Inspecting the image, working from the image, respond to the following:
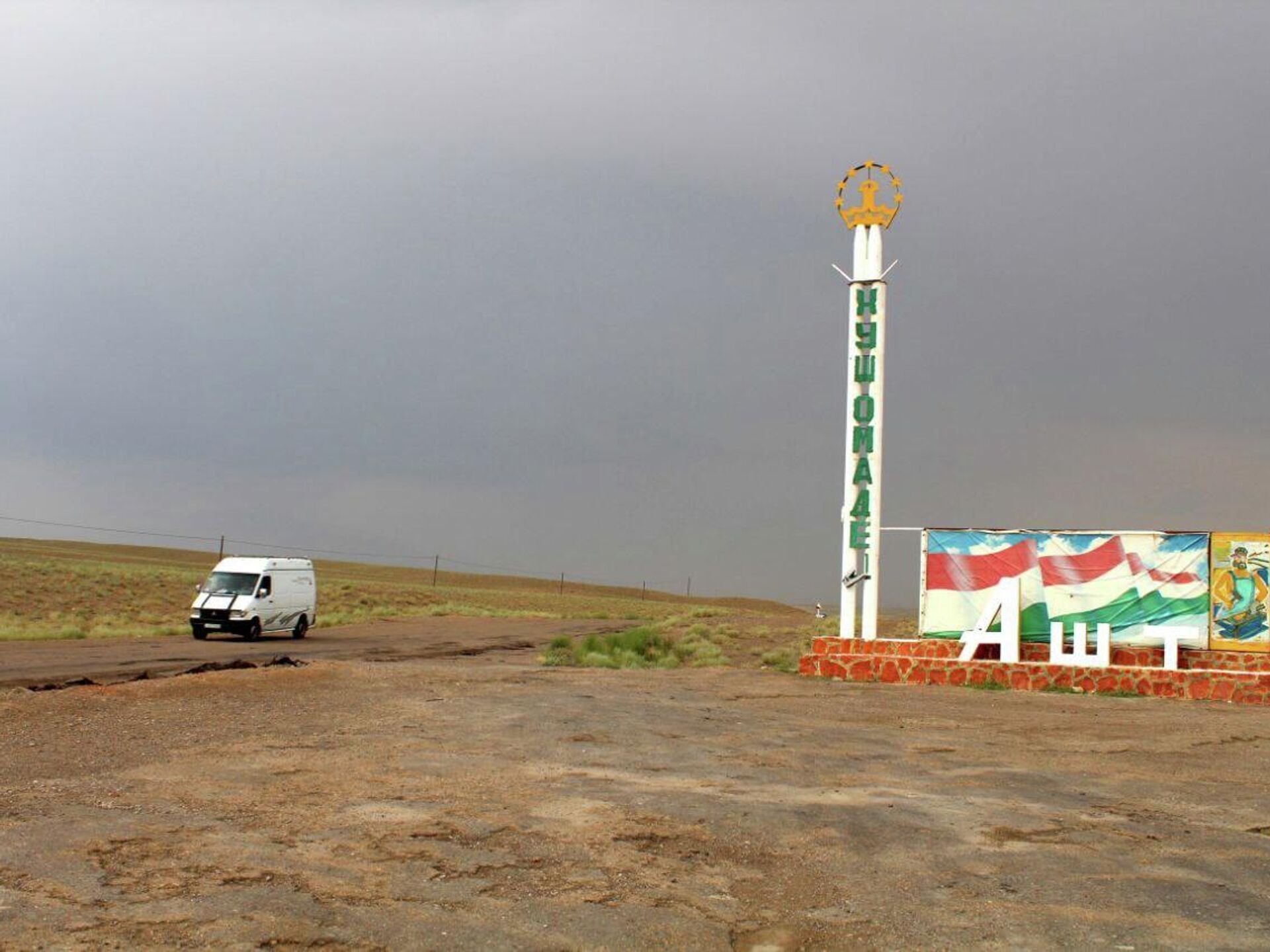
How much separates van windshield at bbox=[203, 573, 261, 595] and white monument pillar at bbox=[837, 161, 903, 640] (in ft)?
64.0

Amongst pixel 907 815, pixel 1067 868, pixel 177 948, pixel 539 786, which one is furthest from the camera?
pixel 539 786

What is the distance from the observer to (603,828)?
28.9 ft

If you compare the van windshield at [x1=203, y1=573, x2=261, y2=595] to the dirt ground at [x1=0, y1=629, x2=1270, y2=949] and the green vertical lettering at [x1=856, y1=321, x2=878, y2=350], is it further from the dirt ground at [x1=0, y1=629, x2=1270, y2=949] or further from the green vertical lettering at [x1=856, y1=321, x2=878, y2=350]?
the green vertical lettering at [x1=856, y1=321, x2=878, y2=350]

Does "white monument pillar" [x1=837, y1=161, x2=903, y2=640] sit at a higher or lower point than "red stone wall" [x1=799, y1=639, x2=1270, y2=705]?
higher

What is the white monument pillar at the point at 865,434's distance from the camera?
25.0 m

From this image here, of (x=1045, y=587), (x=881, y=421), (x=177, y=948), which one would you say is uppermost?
(x=881, y=421)

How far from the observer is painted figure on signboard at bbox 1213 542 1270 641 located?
23203mm

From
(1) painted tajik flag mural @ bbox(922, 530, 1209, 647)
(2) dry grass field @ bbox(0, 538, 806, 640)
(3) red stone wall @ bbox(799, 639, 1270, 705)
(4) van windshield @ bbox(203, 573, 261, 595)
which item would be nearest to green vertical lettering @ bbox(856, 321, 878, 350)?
(1) painted tajik flag mural @ bbox(922, 530, 1209, 647)

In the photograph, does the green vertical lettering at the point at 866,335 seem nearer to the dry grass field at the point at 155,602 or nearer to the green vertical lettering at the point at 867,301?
the green vertical lettering at the point at 867,301

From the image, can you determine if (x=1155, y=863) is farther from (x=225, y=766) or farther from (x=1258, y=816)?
(x=225, y=766)

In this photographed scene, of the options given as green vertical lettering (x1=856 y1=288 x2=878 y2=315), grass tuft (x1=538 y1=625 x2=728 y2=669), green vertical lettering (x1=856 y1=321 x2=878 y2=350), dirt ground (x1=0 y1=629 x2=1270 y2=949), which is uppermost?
green vertical lettering (x1=856 y1=288 x2=878 y2=315)

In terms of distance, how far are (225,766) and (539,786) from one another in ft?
10.1

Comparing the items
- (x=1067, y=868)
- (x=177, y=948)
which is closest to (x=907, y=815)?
(x=1067, y=868)

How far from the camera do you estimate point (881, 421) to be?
2506 centimetres
